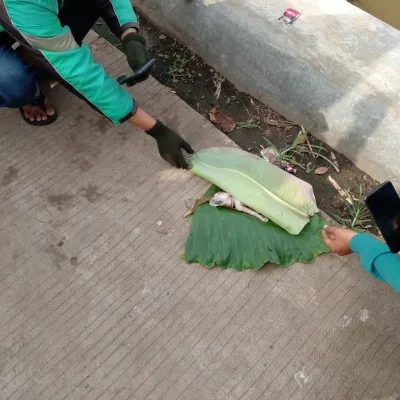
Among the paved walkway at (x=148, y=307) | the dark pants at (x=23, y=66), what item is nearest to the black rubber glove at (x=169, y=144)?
the paved walkway at (x=148, y=307)

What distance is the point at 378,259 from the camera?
1560 millimetres

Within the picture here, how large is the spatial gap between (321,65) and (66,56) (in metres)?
1.24

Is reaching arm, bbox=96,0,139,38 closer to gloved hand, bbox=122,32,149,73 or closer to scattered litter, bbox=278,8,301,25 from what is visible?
gloved hand, bbox=122,32,149,73

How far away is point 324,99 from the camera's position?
2219 millimetres

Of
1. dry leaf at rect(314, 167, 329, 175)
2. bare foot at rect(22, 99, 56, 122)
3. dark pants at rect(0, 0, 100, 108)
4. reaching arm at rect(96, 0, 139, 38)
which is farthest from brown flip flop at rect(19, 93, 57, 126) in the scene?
dry leaf at rect(314, 167, 329, 175)

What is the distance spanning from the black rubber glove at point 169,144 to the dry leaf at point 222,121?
0.36 meters

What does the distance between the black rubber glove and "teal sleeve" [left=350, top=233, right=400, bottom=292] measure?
0.95 m

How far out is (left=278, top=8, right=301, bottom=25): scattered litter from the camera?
2338 mm

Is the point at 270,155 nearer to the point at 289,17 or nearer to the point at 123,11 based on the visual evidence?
the point at 289,17

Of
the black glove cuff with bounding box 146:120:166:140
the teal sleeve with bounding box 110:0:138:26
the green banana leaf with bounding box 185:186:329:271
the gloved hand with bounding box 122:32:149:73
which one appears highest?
the teal sleeve with bounding box 110:0:138:26

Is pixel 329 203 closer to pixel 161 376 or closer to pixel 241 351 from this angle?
pixel 241 351

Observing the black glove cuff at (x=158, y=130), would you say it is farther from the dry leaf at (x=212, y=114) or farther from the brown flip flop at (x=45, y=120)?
the brown flip flop at (x=45, y=120)

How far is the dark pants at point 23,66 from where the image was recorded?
81.0 inches

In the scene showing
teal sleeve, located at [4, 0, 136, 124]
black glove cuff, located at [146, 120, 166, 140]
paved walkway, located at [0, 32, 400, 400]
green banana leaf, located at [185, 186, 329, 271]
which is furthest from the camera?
black glove cuff, located at [146, 120, 166, 140]
